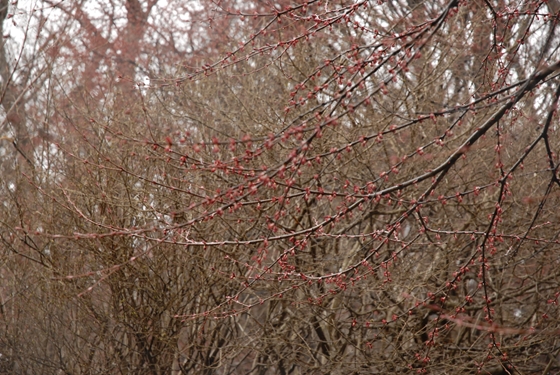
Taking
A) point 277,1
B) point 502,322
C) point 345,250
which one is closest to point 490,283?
point 502,322

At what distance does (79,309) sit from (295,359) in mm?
2210

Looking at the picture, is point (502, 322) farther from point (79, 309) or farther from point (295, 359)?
point (79, 309)

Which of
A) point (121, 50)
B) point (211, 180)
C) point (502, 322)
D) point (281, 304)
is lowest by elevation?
point (502, 322)

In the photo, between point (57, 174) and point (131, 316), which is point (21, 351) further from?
point (57, 174)

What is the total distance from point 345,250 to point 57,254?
123 inches

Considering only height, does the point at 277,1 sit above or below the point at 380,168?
above

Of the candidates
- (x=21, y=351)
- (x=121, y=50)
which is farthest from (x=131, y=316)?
(x=121, y=50)

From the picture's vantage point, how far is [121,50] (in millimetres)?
15102

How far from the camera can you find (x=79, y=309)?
21.6ft

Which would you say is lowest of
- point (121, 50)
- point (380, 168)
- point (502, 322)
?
point (502, 322)

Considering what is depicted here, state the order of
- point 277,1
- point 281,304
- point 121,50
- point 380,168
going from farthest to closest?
point 121,50 < point 277,1 < point 380,168 < point 281,304

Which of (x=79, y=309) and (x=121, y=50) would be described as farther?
(x=121, y=50)

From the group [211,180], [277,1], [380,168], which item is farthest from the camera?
[277,1]

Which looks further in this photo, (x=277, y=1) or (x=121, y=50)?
(x=121, y=50)
